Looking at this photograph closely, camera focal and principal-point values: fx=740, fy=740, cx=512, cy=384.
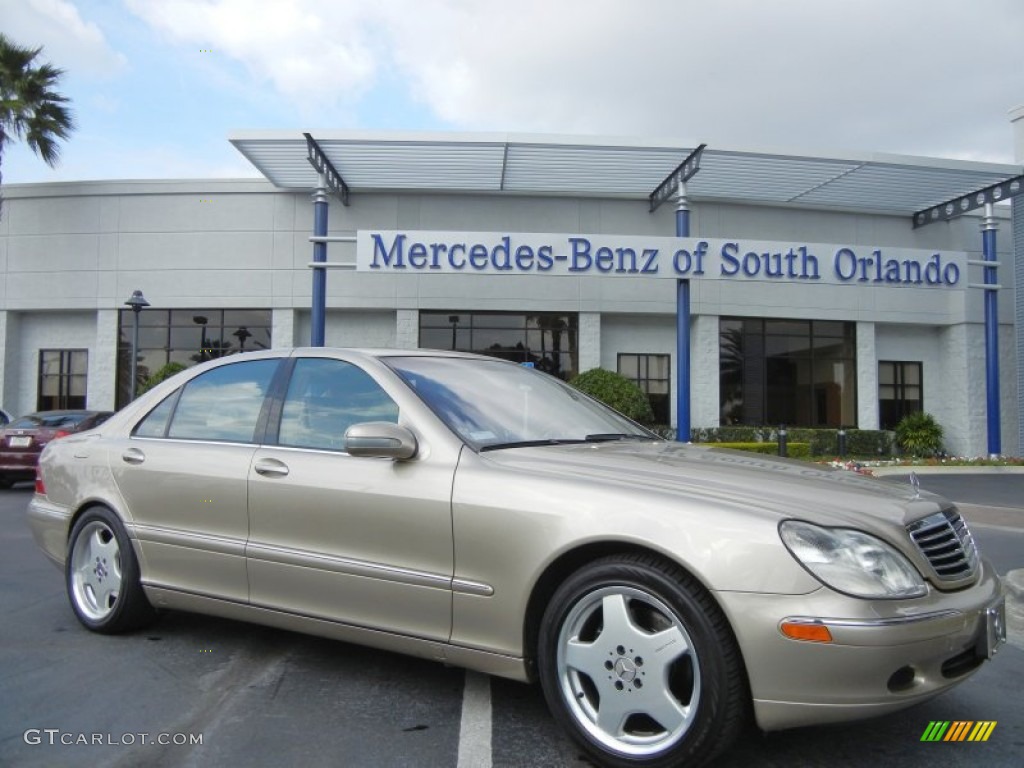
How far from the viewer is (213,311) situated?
19.5 m

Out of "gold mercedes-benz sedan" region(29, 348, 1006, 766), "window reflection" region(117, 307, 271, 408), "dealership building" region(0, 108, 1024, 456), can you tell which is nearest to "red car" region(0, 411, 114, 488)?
"dealership building" region(0, 108, 1024, 456)

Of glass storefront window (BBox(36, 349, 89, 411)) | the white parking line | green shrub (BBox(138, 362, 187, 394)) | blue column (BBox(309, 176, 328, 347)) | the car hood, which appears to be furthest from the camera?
glass storefront window (BBox(36, 349, 89, 411))

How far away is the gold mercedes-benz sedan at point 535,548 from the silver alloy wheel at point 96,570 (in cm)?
2

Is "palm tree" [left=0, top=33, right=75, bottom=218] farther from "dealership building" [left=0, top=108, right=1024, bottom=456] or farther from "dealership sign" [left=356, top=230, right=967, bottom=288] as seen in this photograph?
"dealership sign" [left=356, top=230, right=967, bottom=288]

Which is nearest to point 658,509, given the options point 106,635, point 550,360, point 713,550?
point 713,550

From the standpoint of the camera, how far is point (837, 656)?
2.23m

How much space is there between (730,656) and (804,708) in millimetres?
256

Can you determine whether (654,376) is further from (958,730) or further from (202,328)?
(958,730)

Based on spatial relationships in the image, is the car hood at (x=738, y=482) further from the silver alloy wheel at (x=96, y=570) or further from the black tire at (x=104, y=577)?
the silver alloy wheel at (x=96, y=570)

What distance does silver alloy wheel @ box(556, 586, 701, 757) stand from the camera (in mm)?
2439

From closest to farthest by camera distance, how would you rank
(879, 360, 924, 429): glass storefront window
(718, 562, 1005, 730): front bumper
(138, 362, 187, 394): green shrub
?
(718, 562, 1005, 730): front bumper < (138, 362, 187, 394): green shrub < (879, 360, 924, 429): glass storefront window

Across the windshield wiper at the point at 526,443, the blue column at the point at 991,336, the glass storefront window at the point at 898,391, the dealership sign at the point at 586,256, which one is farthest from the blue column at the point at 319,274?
the blue column at the point at 991,336

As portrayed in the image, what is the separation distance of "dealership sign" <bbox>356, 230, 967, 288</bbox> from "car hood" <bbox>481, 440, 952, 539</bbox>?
529 inches

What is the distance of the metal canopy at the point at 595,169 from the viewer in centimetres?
1627
